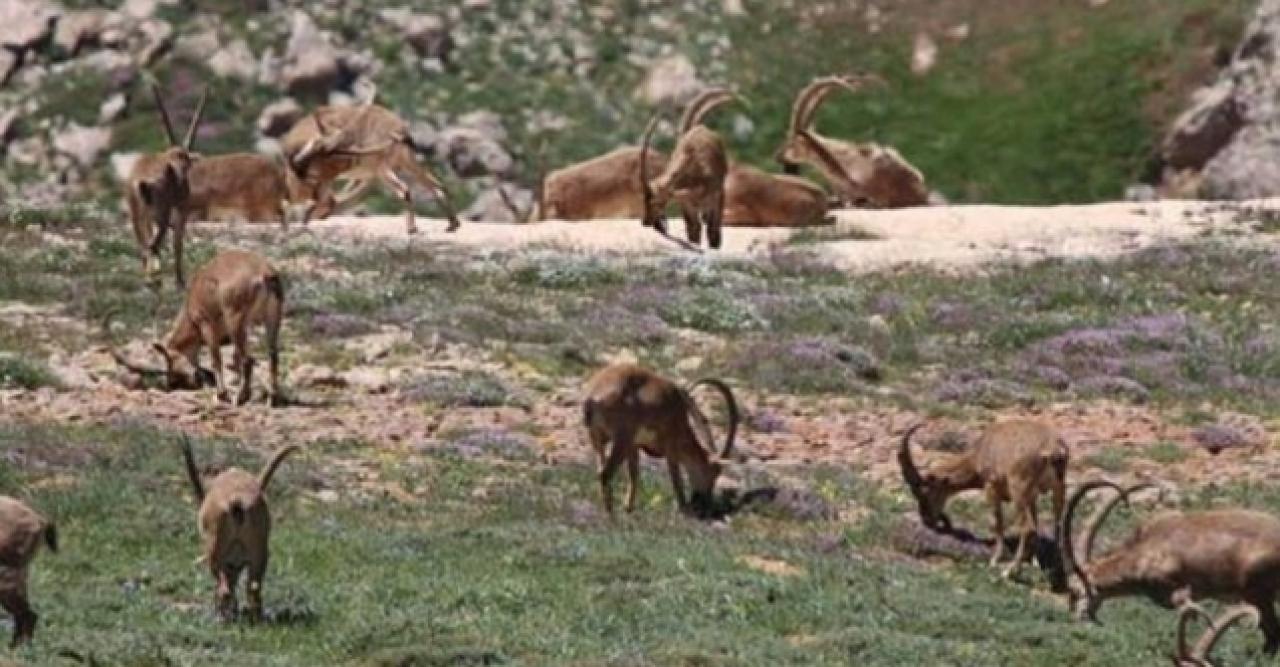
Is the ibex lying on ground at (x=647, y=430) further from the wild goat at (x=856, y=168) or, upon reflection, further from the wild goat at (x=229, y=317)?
the wild goat at (x=856, y=168)

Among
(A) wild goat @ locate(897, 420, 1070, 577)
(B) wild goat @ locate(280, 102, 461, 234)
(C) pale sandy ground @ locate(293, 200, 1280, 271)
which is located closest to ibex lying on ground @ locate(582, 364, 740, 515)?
(A) wild goat @ locate(897, 420, 1070, 577)

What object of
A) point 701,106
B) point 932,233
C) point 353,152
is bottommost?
point 932,233

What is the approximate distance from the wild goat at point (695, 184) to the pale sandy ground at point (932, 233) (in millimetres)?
499

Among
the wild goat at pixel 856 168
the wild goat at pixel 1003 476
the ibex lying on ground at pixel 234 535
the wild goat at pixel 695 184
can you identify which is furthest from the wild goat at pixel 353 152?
the ibex lying on ground at pixel 234 535

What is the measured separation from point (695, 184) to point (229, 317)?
13.5 m

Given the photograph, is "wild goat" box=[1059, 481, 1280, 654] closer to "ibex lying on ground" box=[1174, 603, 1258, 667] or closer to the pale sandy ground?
"ibex lying on ground" box=[1174, 603, 1258, 667]

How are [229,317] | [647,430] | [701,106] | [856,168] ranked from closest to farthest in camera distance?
1. [647,430]
2. [229,317]
3. [701,106]
4. [856,168]

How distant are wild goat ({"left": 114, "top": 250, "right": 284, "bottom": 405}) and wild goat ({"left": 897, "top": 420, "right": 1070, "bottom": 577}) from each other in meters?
6.64

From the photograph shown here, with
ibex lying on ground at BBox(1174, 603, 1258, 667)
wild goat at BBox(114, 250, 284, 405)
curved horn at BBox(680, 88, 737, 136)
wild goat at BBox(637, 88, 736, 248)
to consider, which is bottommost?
ibex lying on ground at BBox(1174, 603, 1258, 667)

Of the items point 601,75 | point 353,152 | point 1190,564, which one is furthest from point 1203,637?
point 601,75

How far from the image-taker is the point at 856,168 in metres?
45.5

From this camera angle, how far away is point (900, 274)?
34.9 meters

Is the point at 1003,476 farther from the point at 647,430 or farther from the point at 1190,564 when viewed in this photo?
the point at 1190,564

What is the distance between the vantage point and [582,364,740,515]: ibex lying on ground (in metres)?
21.2
